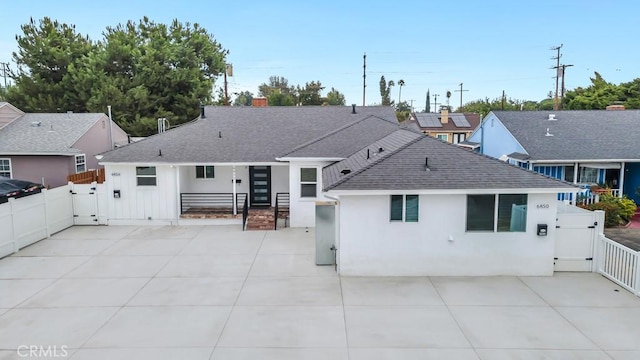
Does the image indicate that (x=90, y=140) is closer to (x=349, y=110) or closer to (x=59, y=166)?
(x=59, y=166)

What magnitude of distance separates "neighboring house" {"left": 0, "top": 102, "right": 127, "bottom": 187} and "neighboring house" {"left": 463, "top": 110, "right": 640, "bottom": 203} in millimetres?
19917

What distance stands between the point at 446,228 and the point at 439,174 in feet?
4.41

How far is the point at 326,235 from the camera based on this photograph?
11.1 metres

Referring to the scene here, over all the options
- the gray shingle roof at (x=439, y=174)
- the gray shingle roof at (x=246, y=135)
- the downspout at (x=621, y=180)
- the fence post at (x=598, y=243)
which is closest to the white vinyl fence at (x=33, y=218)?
the gray shingle roof at (x=246, y=135)

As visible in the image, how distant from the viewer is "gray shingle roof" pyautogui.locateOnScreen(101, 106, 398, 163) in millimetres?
15883

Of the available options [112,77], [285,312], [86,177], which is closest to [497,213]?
[285,312]

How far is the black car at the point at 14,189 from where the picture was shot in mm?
12483

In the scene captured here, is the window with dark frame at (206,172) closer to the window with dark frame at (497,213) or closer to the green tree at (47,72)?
the window with dark frame at (497,213)

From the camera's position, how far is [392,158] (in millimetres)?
11000

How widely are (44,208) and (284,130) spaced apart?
9.58 metres

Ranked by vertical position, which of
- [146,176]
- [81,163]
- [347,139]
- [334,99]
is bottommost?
[146,176]

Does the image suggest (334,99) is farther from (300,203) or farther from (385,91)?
(300,203)

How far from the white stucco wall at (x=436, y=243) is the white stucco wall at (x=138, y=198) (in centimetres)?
840

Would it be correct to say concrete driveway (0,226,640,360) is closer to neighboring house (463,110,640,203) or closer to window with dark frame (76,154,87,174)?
window with dark frame (76,154,87,174)
